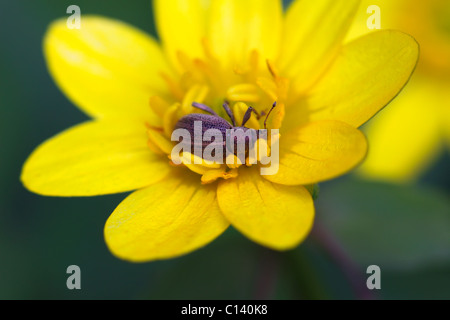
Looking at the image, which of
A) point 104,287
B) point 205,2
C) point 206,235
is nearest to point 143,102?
point 205,2

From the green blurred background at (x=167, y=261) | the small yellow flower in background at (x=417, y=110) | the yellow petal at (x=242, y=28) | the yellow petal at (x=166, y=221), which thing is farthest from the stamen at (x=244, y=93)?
the small yellow flower in background at (x=417, y=110)

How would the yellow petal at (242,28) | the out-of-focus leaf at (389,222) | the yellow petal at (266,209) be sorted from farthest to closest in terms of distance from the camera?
the out-of-focus leaf at (389,222)
the yellow petal at (242,28)
the yellow petal at (266,209)

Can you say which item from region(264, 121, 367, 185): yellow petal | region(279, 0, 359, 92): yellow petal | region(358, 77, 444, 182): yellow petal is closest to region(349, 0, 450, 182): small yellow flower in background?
region(358, 77, 444, 182): yellow petal

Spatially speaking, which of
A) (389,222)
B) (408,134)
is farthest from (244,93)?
(408,134)

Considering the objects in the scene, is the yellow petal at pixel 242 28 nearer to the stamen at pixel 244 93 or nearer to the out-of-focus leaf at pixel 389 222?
the stamen at pixel 244 93

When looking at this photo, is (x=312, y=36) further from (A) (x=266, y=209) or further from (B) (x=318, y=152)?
(A) (x=266, y=209)

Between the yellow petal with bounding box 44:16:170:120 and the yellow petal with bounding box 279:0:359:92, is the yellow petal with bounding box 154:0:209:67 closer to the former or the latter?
the yellow petal with bounding box 44:16:170:120
